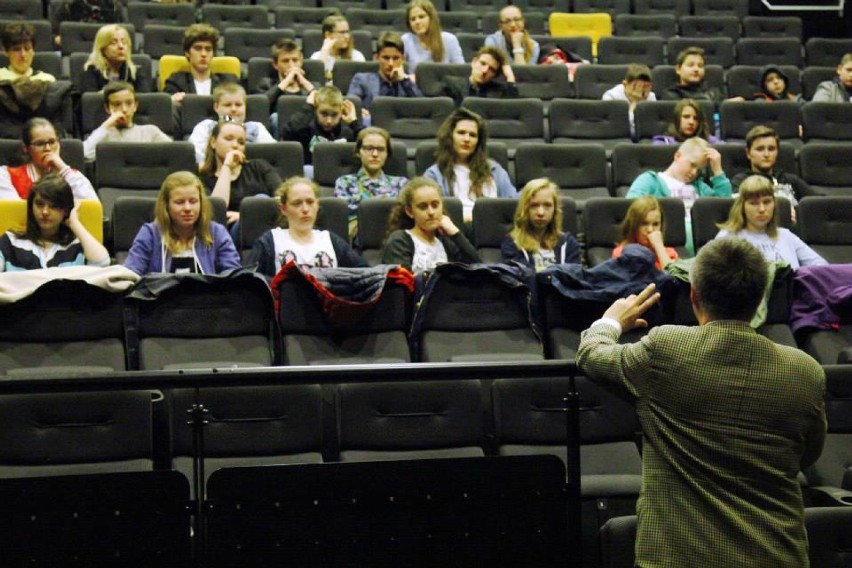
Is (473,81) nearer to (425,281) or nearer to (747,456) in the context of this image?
(425,281)

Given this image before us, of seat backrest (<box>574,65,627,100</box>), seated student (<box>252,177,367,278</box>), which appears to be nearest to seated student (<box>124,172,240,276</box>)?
seated student (<box>252,177,367,278</box>)

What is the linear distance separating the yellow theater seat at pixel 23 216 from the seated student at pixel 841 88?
14.7 ft

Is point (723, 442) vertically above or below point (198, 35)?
below

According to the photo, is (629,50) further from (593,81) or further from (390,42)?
(390,42)

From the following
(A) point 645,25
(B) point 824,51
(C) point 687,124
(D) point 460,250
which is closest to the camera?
(D) point 460,250

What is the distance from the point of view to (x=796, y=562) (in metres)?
2.00

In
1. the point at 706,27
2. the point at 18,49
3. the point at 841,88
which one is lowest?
the point at 841,88

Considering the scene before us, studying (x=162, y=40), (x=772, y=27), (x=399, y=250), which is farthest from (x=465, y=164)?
(x=772, y=27)

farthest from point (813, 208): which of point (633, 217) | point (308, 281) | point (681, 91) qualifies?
point (308, 281)

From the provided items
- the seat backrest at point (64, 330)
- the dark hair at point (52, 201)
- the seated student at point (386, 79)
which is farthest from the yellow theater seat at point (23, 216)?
the seated student at point (386, 79)

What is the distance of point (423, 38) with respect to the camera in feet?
22.1

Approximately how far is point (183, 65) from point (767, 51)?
3.87 metres

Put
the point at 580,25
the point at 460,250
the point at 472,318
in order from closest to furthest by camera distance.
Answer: the point at 472,318 < the point at 460,250 < the point at 580,25

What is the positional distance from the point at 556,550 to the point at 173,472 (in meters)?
0.79
